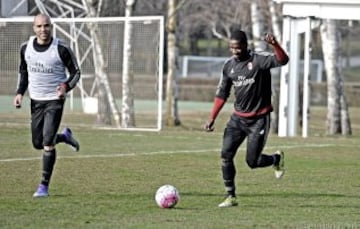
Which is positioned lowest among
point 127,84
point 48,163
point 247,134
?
point 48,163

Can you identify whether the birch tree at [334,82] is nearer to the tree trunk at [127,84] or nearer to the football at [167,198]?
the tree trunk at [127,84]

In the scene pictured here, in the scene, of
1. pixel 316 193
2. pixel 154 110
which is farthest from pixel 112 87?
pixel 316 193

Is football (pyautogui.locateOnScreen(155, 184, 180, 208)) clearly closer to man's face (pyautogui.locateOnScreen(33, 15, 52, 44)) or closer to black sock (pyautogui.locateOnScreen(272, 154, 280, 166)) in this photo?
black sock (pyautogui.locateOnScreen(272, 154, 280, 166))

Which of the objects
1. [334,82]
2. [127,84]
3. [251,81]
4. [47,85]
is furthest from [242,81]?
[334,82]

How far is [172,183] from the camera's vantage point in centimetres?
1505

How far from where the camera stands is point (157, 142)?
901 inches

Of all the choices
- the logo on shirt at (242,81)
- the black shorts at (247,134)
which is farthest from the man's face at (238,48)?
the black shorts at (247,134)

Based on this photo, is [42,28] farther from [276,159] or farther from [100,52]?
[100,52]

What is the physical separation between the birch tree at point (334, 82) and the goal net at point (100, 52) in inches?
213

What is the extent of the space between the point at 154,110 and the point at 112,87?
4872 millimetres

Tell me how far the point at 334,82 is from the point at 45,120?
20916 millimetres

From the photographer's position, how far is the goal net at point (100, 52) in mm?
28047

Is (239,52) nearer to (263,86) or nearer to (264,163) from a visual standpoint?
(263,86)

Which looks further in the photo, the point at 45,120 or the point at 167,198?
the point at 45,120
